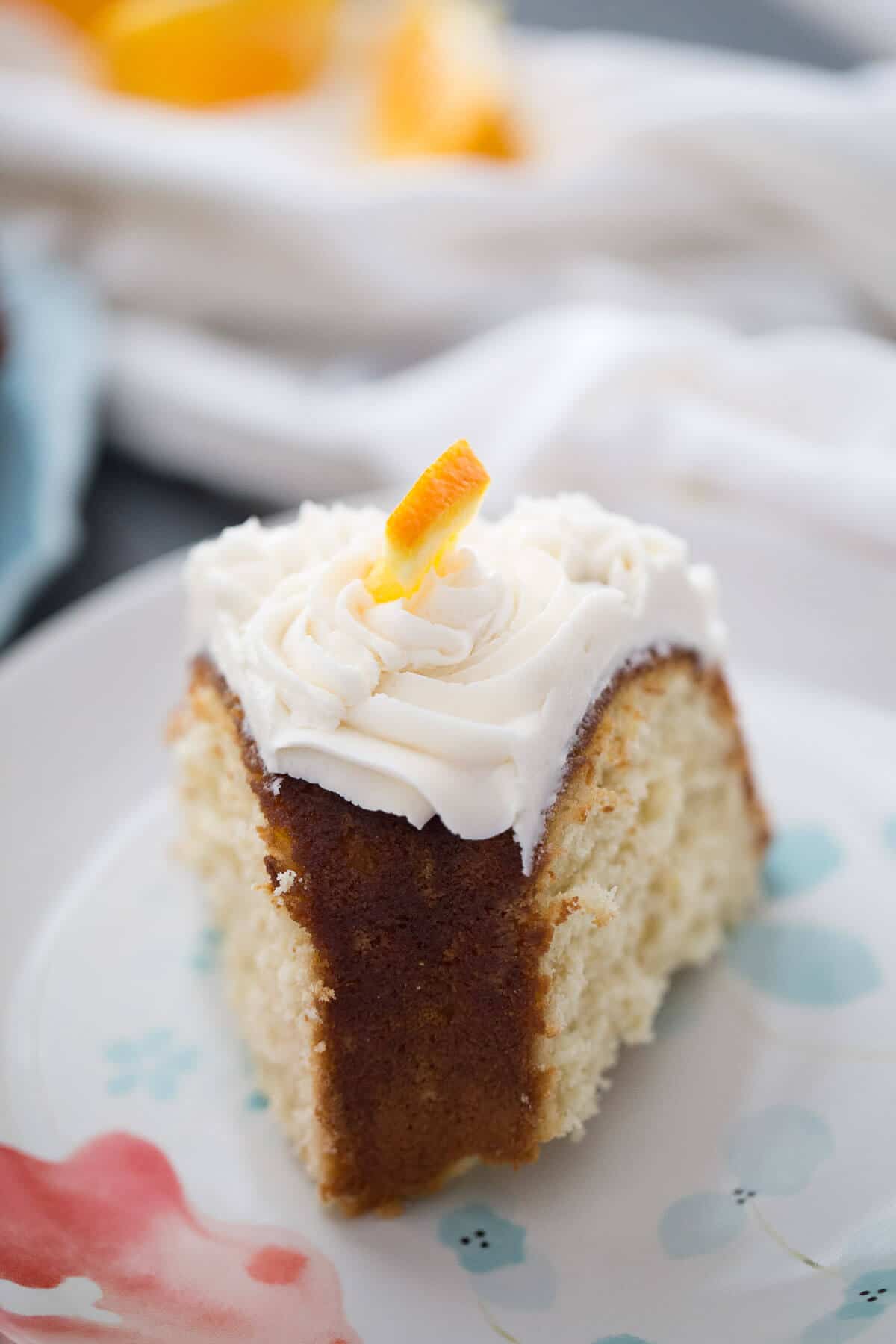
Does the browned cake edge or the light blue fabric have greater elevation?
the light blue fabric

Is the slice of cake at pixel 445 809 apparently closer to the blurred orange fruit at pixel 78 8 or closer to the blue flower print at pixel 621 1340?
the blue flower print at pixel 621 1340

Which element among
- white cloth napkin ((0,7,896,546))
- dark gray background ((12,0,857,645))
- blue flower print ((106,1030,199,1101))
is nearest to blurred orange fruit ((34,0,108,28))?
white cloth napkin ((0,7,896,546))

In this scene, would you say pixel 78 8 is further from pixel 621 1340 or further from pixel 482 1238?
pixel 621 1340

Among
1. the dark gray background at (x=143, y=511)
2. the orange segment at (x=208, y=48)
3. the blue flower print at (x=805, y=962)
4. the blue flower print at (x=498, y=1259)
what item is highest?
the orange segment at (x=208, y=48)

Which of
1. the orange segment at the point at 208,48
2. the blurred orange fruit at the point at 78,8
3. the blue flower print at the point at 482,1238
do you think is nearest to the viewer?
the blue flower print at the point at 482,1238

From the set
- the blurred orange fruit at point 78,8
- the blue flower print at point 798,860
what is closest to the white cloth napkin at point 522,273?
the blurred orange fruit at point 78,8

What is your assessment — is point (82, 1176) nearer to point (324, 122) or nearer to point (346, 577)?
point (346, 577)

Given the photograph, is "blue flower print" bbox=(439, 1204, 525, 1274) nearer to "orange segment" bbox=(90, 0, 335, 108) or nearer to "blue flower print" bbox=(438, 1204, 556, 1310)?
"blue flower print" bbox=(438, 1204, 556, 1310)
